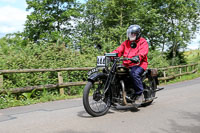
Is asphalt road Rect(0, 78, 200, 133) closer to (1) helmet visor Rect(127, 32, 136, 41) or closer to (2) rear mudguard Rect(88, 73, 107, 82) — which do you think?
(2) rear mudguard Rect(88, 73, 107, 82)

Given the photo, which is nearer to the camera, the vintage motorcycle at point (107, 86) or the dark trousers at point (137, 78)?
the vintage motorcycle at point (107, 86)

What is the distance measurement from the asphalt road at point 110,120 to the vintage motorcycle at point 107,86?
250 millimetres

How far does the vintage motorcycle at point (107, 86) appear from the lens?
193 inches

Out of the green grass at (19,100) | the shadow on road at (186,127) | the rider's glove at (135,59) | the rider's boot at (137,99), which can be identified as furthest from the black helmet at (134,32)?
the green grass at (19,100)

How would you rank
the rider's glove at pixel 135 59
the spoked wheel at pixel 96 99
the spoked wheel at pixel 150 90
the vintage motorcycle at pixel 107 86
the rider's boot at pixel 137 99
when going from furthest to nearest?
the spoked wheel at pixel 150 90 < the rider's boot at pixel 137 99 < the rider's glove at pixel 135 59 < the vintage motorcycle at pixel 107 86 < the spoked wheel at pixel 96 99

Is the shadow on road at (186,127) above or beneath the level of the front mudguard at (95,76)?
beneath

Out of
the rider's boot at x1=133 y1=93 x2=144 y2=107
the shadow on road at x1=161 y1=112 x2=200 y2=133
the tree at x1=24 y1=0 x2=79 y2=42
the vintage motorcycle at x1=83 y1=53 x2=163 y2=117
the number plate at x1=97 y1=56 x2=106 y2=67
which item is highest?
the tree at x1=24 y1=0 x2=79 y2=42

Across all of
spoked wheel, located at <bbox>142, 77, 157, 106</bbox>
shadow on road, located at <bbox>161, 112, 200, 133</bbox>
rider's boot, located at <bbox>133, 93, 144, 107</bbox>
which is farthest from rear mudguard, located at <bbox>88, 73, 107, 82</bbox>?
shadow on road, located at <bbox>161, 112, 200, 133</bbox>

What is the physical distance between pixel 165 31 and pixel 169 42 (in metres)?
1.78

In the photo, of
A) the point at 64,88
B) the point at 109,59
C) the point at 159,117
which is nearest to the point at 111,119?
the point at 159,117

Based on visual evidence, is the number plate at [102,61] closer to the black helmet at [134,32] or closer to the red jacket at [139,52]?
the red jacket at [139,52]

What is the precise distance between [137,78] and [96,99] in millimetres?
1096

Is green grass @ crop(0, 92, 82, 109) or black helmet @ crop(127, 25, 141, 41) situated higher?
black helmet @ crop(127, 25, 141, 41)

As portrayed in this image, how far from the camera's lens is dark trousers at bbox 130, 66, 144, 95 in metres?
5.38
